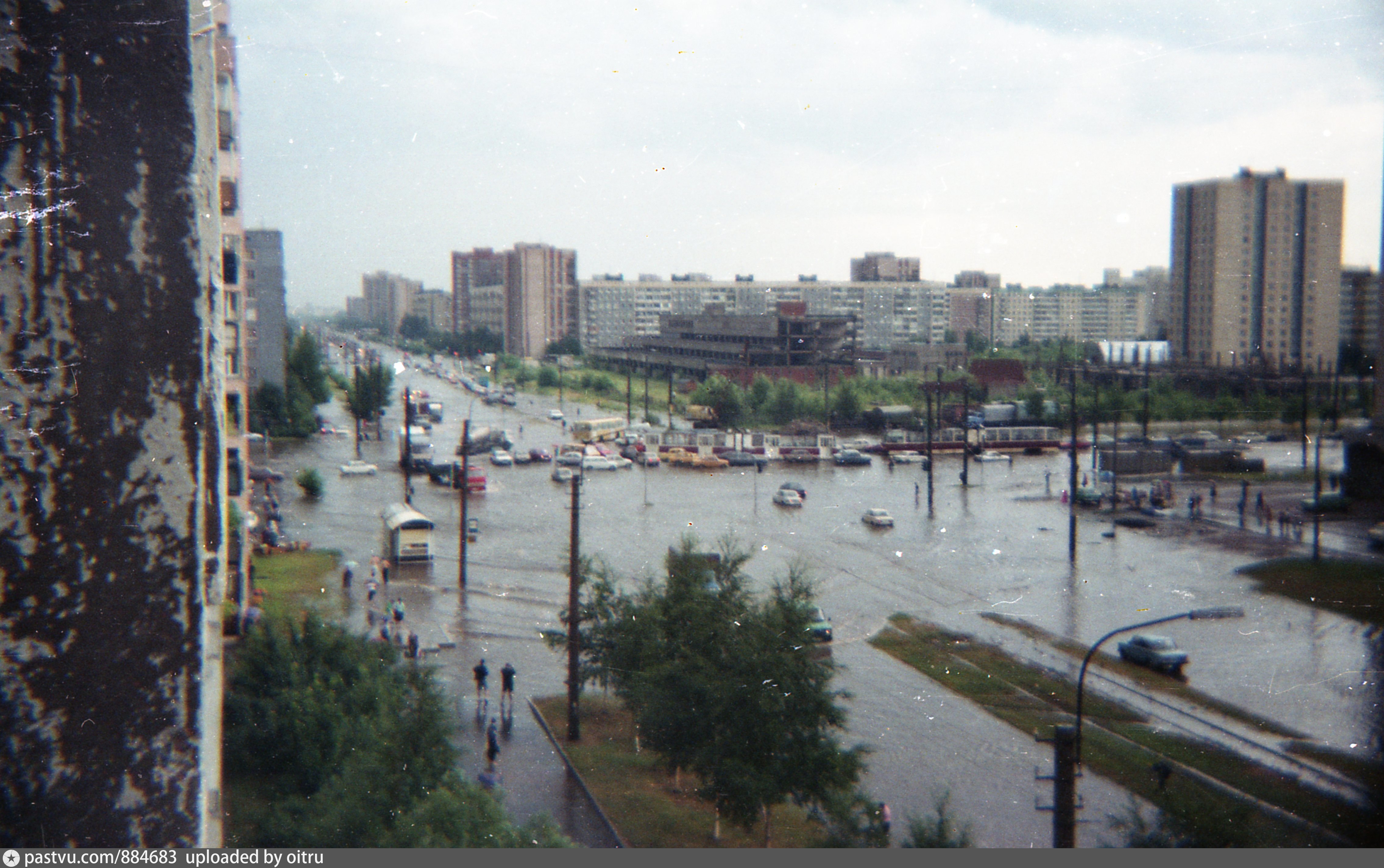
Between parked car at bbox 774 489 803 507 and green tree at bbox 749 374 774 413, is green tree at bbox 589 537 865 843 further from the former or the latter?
green tree at bbox 749 374 774 413

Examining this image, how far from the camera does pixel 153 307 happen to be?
11.1 inches

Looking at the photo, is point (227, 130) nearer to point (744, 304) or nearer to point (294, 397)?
point (744, 304)

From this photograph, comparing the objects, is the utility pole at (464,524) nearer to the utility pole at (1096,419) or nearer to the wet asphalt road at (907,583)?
the wet asphalt road at (907,583)

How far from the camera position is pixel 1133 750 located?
3.24 meters

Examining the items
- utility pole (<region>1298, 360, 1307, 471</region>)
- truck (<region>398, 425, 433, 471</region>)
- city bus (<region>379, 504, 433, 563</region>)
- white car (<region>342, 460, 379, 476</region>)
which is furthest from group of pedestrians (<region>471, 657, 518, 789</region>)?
white car (<region>342, 460, 379, 476</region>)

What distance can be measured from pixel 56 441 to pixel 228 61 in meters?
3.18

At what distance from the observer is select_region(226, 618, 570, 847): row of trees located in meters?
1.55

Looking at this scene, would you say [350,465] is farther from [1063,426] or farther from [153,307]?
[153,307]

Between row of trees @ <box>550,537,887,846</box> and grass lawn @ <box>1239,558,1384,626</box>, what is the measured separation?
3.96ft

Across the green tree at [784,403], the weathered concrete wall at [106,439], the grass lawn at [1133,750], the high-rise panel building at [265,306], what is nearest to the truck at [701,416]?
the green tree at [784,403]

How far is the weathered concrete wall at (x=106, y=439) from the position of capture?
26 cm

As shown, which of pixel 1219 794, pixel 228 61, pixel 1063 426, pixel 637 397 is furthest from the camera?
pixel 637 397

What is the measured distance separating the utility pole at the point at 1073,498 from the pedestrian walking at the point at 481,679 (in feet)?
9.13

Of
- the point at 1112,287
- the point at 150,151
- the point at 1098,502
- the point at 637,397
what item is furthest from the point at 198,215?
the point at 637,397
